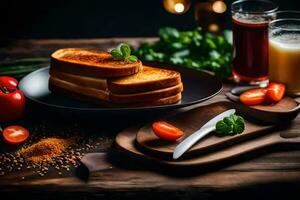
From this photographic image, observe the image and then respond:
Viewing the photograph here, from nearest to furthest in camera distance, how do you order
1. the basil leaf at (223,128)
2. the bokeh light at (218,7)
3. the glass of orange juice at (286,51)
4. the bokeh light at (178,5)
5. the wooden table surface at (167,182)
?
the wooden table surface at (167,182), the basil leaf at (223,128), the glass of orange juice at (286,51), the bokeh light at (178,5), the bokeh light at (218,7)

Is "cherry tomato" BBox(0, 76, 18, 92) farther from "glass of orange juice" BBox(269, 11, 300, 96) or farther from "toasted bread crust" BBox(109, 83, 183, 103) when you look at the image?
"glass of orange juice" BBox(269, 11, 300, 96)

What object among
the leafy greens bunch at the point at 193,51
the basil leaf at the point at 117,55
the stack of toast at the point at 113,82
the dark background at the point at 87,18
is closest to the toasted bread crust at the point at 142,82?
the stack of toast at the point at 113,82

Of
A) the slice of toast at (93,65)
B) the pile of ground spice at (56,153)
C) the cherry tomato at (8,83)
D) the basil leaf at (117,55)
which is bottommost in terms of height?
the pile of ground spice at (56,153)

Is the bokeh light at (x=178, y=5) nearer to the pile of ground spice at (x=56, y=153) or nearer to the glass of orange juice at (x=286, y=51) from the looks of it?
the glass of orange juice at (x=286, y=51)

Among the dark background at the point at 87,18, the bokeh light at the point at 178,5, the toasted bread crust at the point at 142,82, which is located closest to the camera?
the toasted bread crust at the point at 142,82

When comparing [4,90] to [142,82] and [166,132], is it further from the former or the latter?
[166,132]

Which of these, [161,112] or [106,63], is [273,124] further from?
[106,63]

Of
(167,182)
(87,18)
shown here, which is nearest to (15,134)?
(167,182)

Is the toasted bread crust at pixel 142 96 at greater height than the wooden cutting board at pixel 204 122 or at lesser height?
greater
